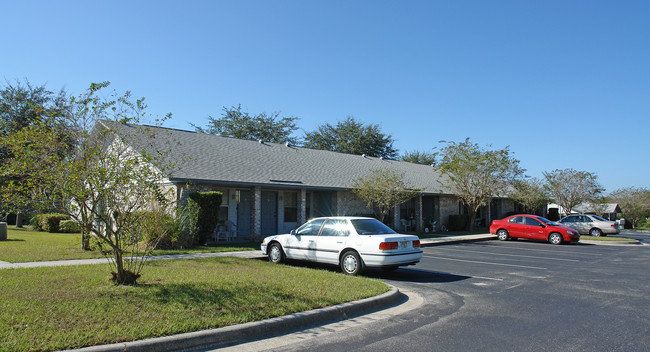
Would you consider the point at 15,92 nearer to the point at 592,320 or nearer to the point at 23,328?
the point at 23,328

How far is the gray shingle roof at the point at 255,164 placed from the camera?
17.3m

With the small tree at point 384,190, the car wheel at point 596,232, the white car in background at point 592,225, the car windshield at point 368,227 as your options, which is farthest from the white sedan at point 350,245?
the car wheel at point 596,232

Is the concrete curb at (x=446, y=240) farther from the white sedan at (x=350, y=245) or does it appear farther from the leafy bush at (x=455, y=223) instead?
the white sedan at (x=350, y=245)

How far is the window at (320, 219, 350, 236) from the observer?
11003 mm

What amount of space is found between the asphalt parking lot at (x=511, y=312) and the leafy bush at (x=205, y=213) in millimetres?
7473

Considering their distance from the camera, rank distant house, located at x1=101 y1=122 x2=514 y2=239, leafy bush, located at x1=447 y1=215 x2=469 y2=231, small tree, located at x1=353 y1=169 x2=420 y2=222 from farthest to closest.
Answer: leafy bush, located at x1=447 y1=215 x2=469 y2=231 < small tree, located at x1=353 y1=169 x2=420 y2=222 < distant house, located at x1=101 y1=122 x2=514 y2=239

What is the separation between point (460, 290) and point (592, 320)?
2.85 m

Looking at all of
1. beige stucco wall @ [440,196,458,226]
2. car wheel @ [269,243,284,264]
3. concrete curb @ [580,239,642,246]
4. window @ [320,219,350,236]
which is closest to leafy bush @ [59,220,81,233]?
car wheel @ [269,243,284,264]

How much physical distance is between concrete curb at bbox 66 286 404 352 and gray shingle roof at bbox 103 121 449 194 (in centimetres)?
927

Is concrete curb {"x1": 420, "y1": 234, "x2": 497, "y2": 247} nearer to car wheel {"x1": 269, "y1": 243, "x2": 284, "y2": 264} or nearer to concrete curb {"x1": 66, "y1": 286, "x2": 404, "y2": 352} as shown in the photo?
car wheel {"x1": 269, "y1": 243, "x2": 284, "y2": 264}

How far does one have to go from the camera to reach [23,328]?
519 cm

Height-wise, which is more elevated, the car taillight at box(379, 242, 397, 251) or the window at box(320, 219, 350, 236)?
the window at box(320, 219, 350, 236)

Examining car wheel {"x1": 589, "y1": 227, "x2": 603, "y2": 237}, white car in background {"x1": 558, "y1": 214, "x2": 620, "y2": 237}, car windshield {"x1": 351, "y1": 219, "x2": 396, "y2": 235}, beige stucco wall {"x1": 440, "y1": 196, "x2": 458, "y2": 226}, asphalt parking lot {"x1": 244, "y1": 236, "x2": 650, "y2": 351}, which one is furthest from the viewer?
beige stucco wall {"x1": 440, "y1": 196, "x2": 458, "y2": 226}

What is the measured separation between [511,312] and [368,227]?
4465 millimetres
